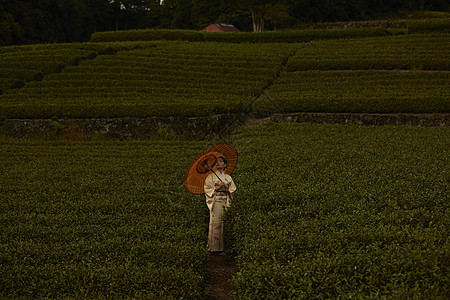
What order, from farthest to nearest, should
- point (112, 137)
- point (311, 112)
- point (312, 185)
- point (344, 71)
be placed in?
1. point (344, 71)
2. point (311, 112)
3. point (112, 137)
4. point (312, 185)

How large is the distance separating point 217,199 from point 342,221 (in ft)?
6.47

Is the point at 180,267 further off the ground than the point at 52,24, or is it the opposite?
the point at 52,24

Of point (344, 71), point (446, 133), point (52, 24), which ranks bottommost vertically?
point (446, 133)

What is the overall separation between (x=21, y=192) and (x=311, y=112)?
506 inches

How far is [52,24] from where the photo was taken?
190 feet

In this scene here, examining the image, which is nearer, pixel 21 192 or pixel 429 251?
pixel 429 251

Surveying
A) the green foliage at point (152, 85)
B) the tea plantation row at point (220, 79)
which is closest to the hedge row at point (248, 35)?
the tea plantation row at point (220, 79)

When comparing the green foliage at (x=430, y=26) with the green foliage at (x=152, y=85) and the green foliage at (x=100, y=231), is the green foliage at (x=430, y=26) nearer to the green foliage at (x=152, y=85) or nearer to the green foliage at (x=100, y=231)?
the green foliage at (x=152, y=85)

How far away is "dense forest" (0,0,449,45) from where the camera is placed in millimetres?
52188

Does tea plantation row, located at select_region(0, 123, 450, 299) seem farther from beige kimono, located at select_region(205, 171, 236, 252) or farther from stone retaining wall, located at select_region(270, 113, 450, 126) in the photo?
stone retaining wall, located at select_region(270, 113, 450, 126)

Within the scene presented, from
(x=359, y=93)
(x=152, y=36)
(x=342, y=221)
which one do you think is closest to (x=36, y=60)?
(x=152, y=36)

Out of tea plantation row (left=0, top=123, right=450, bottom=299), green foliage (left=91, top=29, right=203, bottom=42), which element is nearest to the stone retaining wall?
tea plantation row (left=0, top=123, right=450, bottom=299)

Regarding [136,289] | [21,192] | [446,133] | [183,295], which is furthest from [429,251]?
[446,133]

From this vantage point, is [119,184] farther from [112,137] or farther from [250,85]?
[250,85]
